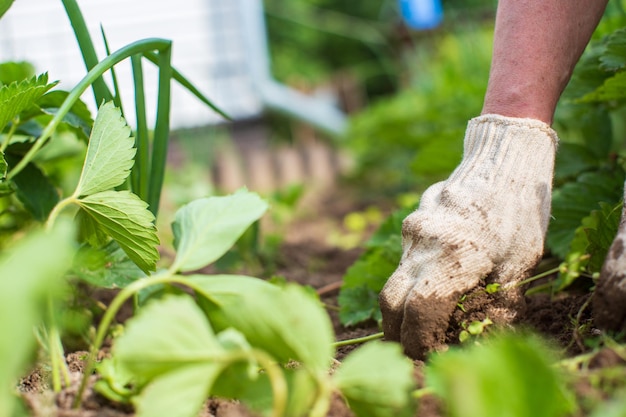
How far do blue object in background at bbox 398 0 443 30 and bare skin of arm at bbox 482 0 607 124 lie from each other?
192 inches

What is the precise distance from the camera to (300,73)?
10.3m

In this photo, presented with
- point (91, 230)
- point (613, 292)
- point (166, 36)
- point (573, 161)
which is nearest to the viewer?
point (613, 292)

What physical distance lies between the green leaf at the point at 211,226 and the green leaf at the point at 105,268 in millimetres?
270

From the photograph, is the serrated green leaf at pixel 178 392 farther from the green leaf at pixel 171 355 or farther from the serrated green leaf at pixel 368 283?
the serrated green leaf at pixel 368 283

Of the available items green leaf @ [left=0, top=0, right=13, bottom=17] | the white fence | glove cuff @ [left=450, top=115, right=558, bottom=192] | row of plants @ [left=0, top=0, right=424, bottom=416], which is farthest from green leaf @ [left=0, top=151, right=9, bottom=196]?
the white fence

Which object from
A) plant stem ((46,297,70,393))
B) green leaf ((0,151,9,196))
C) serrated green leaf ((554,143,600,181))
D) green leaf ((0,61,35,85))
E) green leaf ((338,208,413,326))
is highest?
green leaf ((0,61,35,85))

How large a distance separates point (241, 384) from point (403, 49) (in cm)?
580

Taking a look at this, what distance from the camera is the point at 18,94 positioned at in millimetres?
872

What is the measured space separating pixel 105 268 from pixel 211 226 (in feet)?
1.19

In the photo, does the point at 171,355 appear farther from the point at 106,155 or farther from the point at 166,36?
the point at 166,36

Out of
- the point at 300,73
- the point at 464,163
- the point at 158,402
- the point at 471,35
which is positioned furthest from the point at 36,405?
the point at 300,73

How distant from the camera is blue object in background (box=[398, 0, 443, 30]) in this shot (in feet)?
18.5

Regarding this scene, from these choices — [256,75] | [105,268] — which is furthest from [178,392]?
[256,75]

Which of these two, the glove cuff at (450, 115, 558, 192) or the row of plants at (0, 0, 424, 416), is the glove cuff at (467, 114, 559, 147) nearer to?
the glove cuff at (450, 115, 558, 192)
